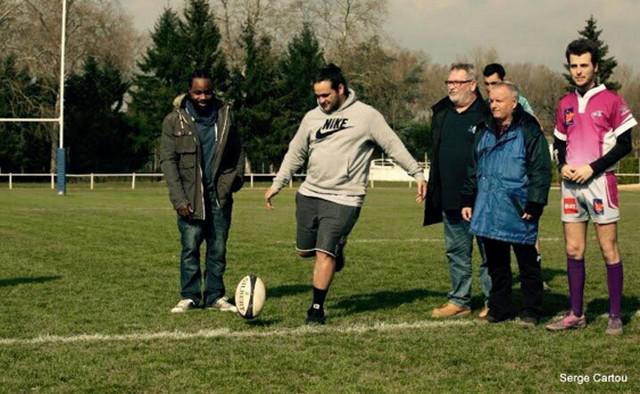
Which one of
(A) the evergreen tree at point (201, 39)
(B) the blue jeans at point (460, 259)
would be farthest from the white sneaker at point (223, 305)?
(A) the evergreen tree at point (201, 39)

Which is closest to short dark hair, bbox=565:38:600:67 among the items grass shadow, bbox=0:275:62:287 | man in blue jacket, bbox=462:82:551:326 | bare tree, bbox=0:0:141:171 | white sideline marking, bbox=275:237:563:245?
man in blue jacket, bbox=462:82:551:326

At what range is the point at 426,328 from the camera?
6.80 m

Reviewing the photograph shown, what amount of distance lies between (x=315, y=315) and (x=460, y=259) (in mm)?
1370

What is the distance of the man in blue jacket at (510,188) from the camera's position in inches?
264

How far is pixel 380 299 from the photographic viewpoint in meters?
8.34

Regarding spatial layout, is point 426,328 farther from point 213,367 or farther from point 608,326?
point 213,367

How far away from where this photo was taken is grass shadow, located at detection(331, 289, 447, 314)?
7.86m

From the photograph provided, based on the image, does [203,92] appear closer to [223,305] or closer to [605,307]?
[223,305]

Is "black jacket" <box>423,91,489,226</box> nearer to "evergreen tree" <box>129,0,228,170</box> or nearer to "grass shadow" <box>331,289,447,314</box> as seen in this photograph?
"grass shadow" <box>331,289,447,314</box>

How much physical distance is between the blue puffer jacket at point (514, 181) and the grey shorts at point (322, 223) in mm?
976

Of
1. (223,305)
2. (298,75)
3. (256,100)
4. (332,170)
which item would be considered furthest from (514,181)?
(298,75)

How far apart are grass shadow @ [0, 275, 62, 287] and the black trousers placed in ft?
15.4

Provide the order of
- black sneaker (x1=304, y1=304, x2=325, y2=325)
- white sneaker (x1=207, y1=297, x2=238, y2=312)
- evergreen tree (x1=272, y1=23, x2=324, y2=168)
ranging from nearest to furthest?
black sneaker (x1=304, y1=304, x2=325, y2=325), white sneaker (x1=207, y1=297, x2=238, y2=312), evergreen tree (x1=272, y1=23, x2=324, y2=168)

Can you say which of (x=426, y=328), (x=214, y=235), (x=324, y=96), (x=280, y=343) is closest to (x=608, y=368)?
(x=426, y=328)
